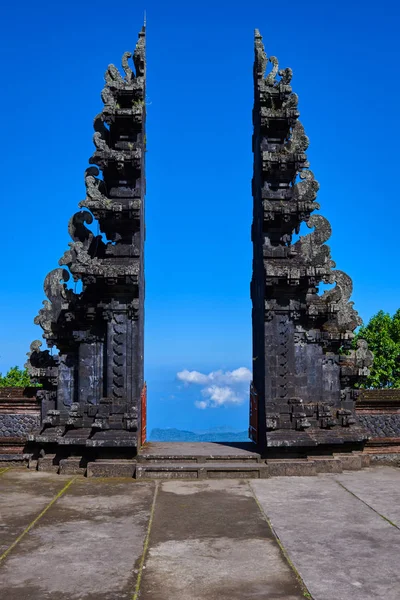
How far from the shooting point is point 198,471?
42.6 ft

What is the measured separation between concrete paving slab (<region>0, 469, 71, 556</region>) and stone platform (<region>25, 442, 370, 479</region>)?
0.55 m

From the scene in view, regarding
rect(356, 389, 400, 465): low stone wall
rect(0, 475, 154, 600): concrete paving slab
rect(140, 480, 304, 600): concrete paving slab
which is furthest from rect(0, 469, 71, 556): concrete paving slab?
rect(356, 389, 400, 465): low stone wall

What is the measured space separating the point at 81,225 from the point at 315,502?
27.5ft

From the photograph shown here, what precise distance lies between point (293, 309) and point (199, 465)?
412cm

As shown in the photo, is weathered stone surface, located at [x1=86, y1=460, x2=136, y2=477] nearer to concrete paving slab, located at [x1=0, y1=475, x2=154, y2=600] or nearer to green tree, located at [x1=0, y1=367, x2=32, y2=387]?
concrete paving slab, located at [x1=0, y1=475, x2=154, y2=600]

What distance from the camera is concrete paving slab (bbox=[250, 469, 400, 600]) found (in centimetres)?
648

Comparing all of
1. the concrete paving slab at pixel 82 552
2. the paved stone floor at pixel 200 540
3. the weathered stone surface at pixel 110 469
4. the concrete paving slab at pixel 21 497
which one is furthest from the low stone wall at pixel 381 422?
the concrete paving slab at pixel 21 497

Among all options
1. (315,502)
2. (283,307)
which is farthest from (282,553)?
(283,307)

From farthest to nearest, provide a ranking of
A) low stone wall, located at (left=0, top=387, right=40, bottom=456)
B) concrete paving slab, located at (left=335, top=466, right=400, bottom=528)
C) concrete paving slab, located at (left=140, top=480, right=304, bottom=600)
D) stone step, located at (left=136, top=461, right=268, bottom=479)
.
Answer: low stone wall, located at (left=0, top=387, right=40, bottom=456) < stone step, located at (left=136, top=461, right=268, bottom=479) < concrete paving slab, located at (left=335, top=466, right=400, bottom=528) < concrete paving slab, located at (left=140, top=480, right=304, bottom=600)

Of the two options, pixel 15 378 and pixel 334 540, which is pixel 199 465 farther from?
pixel 15 378

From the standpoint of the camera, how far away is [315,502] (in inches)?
418

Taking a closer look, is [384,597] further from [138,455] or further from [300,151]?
[300,151]

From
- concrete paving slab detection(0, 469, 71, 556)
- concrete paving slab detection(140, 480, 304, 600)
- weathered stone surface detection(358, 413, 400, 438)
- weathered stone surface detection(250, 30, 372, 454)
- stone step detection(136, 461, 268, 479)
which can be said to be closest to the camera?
concrete paving slab detection(140, 480, 304, 600)

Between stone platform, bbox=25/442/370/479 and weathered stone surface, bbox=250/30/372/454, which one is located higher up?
weathered stone surface, bbox=250/30/372/454
